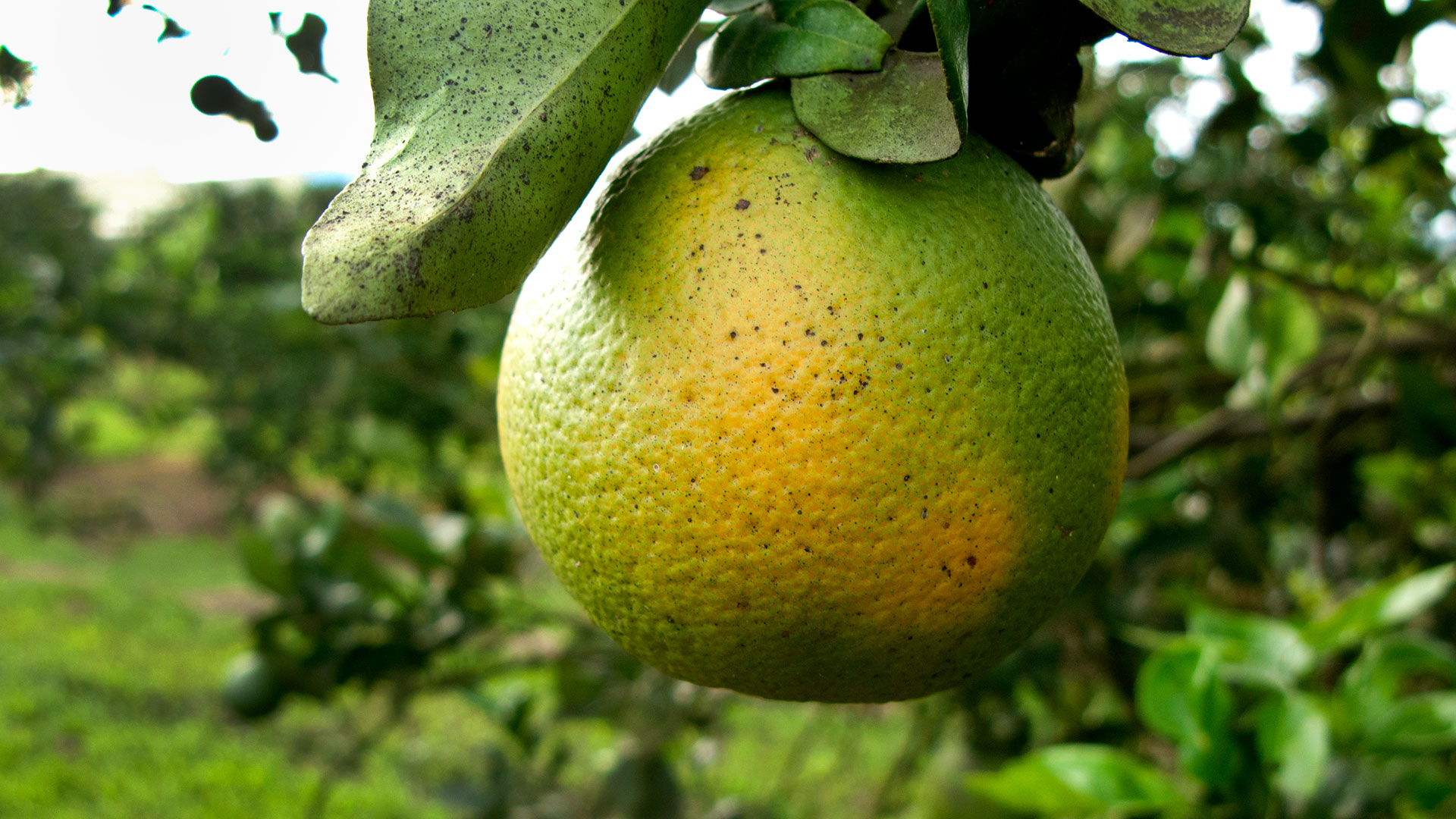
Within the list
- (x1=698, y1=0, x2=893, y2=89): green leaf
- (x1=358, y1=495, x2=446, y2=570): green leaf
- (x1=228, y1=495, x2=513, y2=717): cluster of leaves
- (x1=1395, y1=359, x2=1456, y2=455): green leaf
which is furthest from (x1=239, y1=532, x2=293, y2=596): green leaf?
(x1=1395, y1=359, x2=1456, y2=455): green leaf

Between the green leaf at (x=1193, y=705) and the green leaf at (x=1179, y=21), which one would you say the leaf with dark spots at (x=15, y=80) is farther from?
the green leaf at (x=1193, y=705)

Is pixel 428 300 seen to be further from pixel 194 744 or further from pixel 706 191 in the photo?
pixel 194 744

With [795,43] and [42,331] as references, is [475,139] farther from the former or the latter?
[42,331]

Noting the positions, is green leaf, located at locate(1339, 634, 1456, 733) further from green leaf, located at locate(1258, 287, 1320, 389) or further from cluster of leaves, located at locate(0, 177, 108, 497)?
cluster of leaves, located at locate(0, 177, 108, 497)

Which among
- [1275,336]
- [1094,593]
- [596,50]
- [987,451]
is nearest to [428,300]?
[596,50]

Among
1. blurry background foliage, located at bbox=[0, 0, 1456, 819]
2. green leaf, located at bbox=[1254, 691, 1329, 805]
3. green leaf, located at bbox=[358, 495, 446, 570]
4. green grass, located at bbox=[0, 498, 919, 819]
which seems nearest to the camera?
green leaf, located at bbox=[1254, 691, 1329, 805]

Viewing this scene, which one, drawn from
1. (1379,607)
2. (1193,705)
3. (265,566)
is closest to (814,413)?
(1193,705)
